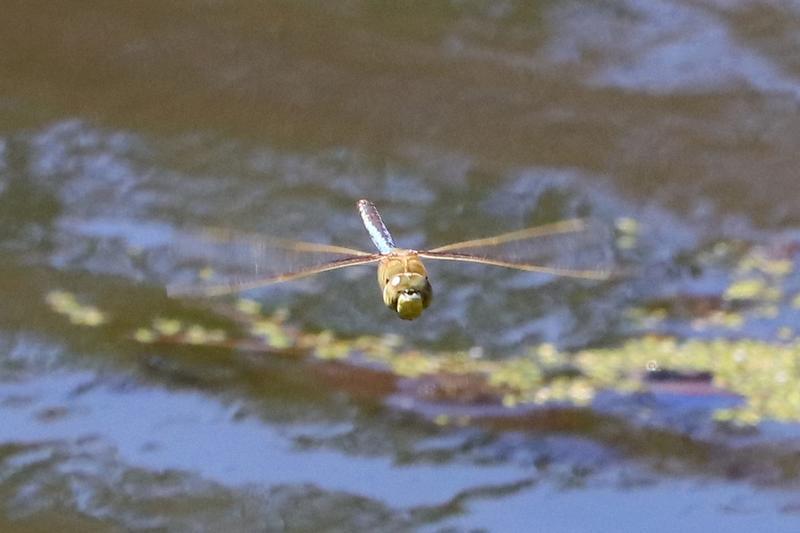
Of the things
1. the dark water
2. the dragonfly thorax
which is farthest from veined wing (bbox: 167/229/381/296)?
the dark water

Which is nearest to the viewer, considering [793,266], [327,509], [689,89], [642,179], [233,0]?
[327,509]

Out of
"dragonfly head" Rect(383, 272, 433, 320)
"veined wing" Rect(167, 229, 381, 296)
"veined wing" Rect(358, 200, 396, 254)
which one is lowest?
"dragonfly head" Rect(383, 272, 433, 320)

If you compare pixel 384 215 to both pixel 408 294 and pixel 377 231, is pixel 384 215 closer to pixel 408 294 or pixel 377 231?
pixel 377 231

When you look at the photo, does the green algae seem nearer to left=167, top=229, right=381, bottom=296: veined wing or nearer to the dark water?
the dark water

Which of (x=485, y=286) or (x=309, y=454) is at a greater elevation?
(x=485, y=286)

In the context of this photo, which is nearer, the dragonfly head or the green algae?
the dragonfly head

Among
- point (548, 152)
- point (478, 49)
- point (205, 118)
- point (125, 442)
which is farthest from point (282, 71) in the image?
point (125, 442)

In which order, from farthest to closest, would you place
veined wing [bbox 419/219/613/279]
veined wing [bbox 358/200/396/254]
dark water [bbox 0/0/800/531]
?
dark water [bbox 0/0/800/531]
veined wing [bbox 358/200/396/254]
veined wing [bbox 419/219/613/279]

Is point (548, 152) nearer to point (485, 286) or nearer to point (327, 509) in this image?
point (485, 286)
